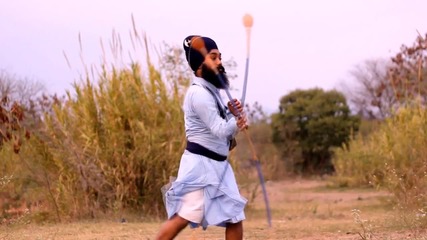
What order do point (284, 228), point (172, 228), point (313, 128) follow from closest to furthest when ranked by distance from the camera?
point (172, 228) < point (284, 228) < point (313, 128)

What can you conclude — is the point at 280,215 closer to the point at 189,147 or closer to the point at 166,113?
the point at 166,113

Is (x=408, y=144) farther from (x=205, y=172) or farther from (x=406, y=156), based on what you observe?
(x=205, y=172)

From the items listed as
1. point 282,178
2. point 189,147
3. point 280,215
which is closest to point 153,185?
point 280,215

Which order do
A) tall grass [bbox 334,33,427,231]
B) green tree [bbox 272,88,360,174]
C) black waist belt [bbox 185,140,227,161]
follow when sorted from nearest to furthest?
1. black waist belt [bbox 185,140,227,161]
2. tall grass [bbox 334,33,427,231]
3. green tree [bbox 272,88,360,174]

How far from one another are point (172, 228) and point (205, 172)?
0.41 m

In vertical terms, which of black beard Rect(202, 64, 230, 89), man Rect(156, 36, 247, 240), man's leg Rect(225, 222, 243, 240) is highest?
black beard Rect(202, 64, 230, 89)

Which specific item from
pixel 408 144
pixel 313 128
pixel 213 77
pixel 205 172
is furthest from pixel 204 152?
pixel 313 128

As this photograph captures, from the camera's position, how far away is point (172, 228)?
5.26m

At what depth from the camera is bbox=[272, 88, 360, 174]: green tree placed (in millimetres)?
29781

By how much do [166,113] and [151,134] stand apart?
429 mm

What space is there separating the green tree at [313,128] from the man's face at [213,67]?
2420cm

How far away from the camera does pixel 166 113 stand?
1205 cm

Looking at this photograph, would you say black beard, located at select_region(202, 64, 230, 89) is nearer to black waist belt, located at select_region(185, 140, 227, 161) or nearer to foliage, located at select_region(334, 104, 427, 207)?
black waist belt, located at select_region(185, 140, 227, 161)

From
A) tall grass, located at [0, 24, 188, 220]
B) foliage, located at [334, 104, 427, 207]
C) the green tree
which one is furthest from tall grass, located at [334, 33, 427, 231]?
the green tree
